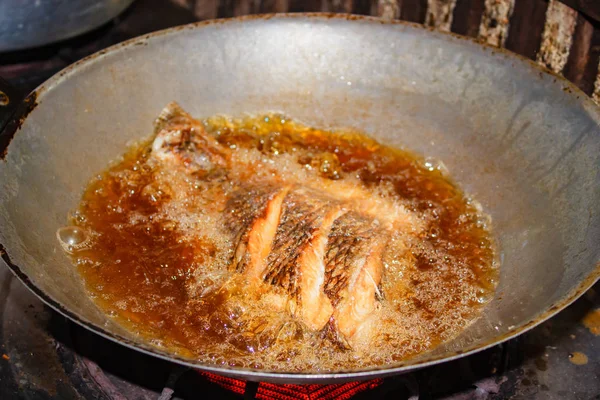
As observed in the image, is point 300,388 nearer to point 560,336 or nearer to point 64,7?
point 560,336

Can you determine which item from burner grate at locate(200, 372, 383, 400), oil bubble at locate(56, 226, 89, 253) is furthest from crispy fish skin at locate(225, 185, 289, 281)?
oil bubble at locate(56, 226, 89, 253)

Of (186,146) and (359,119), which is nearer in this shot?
(186,146)

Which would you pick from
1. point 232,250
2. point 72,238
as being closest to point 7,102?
point 72,238

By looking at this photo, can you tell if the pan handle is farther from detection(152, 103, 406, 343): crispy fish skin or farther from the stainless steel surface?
the stainless steel surface

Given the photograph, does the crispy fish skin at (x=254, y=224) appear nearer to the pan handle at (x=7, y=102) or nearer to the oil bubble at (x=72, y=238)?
the oil bubble at (x=72, y=238)

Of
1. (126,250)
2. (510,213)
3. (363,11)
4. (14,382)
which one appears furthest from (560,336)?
(363,11)

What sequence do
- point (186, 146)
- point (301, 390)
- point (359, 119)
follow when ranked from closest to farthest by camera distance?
1. point (301, 390)
2. point (186, 146)
3. point (359, 119)

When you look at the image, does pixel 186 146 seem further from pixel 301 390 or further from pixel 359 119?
pixel 301 390
